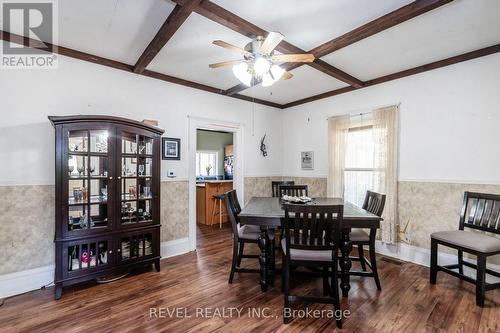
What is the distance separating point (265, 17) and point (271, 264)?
7.89 feet

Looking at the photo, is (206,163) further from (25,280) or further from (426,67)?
(426,67)

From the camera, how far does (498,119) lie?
2.63 meters

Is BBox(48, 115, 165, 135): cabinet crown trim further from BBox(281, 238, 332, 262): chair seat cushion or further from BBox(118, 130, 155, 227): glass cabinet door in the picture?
BBox(281, 238, 332, 262): chair seat cushion

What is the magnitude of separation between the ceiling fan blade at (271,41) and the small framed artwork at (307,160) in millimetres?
2777

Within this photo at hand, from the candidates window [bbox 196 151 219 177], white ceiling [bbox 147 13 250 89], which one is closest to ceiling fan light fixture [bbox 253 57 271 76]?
white ceiling [bbox 147 13 250 89]

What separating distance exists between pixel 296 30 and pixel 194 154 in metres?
2.27

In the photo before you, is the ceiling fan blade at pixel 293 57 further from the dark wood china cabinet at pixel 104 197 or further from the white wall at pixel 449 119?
the white wall at pixel 449 119

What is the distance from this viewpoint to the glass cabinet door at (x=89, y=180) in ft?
7.97

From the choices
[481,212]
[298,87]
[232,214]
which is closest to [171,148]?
[232,214]

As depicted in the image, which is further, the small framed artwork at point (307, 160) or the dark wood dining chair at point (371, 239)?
the small framed artwork at point (307, 160)

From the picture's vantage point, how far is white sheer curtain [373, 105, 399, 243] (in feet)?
11.1

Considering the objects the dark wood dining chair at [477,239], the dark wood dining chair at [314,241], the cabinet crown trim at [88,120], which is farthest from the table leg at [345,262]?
the cabinet crown trim at [88,120]

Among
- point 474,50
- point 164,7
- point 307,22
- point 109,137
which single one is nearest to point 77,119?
point 109,137

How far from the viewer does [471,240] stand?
7.64 ft
